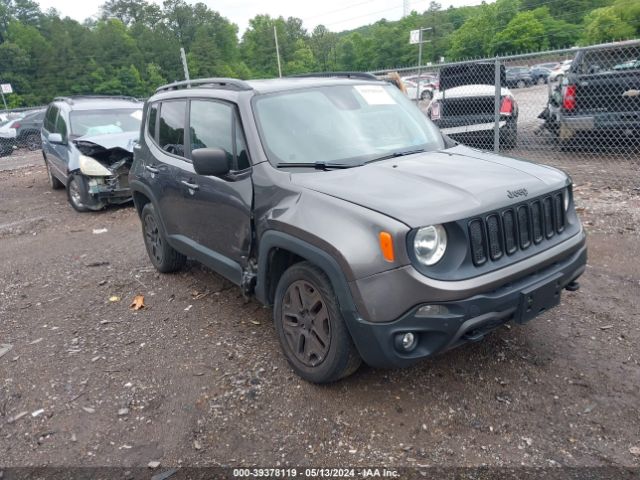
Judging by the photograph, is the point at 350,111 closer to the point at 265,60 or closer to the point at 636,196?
the point at 636,196

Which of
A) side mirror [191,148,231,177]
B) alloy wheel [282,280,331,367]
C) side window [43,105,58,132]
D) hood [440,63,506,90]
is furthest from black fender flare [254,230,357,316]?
side window [43,105,58,132]

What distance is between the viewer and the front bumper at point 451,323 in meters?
2.53

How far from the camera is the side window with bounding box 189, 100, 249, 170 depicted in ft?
11.5

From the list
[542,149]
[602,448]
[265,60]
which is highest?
[265,60]

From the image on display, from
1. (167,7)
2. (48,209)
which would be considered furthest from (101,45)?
(48,209)

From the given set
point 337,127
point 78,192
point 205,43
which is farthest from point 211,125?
point 205,43

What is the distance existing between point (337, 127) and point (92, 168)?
602 cm

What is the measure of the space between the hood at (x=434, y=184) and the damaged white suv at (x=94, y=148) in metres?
6.19

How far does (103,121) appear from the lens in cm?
920

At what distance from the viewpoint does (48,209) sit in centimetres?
930

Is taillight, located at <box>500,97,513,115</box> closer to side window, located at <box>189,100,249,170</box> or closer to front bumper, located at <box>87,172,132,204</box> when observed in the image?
side window, located at <box>189,100,249,170</box>

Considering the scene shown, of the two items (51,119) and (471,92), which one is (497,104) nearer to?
(471,92)

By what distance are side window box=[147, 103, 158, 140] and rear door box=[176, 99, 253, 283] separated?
833 millimetres

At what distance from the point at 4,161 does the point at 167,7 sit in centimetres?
8356
